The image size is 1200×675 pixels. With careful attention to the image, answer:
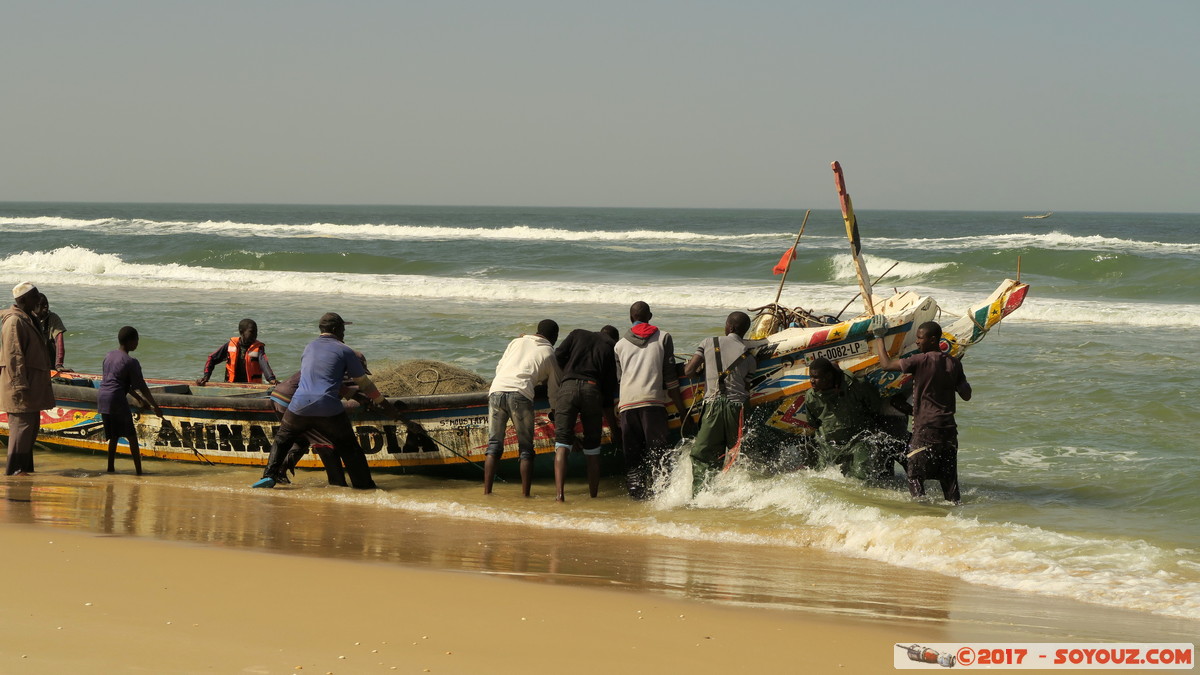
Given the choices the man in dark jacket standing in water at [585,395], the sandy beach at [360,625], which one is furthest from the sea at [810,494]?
the sandy beach at [360,625]

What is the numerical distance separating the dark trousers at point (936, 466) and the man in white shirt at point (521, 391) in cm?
282

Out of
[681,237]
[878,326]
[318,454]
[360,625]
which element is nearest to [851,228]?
[878,326]

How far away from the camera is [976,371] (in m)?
14.6

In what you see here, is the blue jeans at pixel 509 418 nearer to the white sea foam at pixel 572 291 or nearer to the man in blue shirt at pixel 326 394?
the man in blue shirt at pixel 326 394

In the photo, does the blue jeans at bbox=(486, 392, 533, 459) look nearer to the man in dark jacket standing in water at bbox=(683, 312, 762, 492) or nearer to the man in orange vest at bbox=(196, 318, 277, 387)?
the man in dark jacket standing in water at bbox=(683, 312, 762, 492)

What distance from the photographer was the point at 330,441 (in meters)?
8.41

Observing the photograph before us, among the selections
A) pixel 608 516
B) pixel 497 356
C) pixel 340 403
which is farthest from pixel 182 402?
pixel 497 356

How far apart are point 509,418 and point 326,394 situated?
144cm

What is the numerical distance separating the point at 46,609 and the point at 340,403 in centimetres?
340

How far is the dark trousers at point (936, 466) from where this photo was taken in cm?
793

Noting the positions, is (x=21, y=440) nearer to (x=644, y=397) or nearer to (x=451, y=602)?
(x=644, y=397)

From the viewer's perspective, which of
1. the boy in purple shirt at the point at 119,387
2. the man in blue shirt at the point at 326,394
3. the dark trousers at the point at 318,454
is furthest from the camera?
the boy in purple shirt at the point at 119,387

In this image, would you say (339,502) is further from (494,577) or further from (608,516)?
(494,577)

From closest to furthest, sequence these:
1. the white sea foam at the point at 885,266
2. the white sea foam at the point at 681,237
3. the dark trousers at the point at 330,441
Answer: the dark trousers at the point at 330,441, the white sea foam at the point at 885,266, the white sea foam at the point at 681,237
